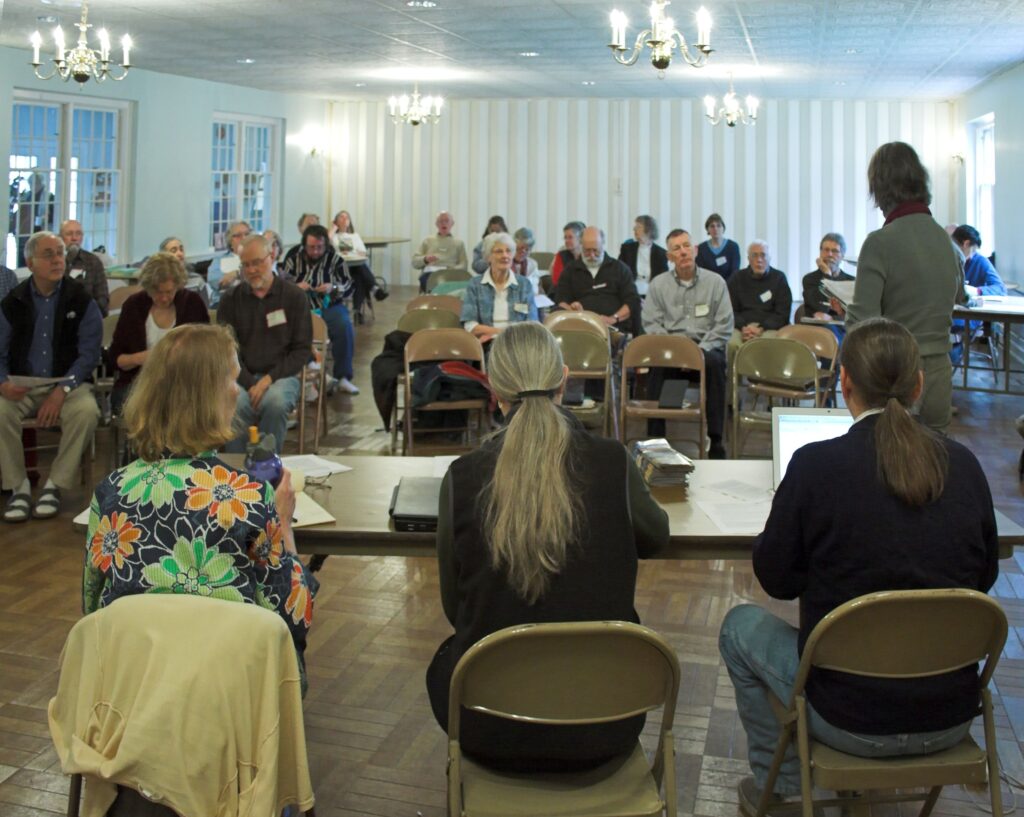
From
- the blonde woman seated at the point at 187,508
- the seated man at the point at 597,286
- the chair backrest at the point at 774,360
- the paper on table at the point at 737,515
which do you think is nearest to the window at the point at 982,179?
the seated man at the point at 597,286

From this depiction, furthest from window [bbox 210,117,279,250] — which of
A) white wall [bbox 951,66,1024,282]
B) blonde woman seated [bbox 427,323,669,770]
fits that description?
blonde woman seated [bbox 427,323,669,770]

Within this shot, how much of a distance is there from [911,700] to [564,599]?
2.44 feet

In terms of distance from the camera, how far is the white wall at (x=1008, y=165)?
12.4m

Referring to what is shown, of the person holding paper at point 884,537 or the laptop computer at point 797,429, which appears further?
the laptop computer at point 797,429

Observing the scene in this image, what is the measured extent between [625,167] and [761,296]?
1008 cm

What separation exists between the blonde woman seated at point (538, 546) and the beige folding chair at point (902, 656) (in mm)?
388

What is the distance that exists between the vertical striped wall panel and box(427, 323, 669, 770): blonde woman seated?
16263 mm

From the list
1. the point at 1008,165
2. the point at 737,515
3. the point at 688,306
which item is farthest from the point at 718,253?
the point at 737,515

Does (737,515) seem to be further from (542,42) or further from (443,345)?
(542,42)

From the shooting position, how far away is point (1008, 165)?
12.9 metres

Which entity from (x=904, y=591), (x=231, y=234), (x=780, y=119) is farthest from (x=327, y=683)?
(x=780, y=119)

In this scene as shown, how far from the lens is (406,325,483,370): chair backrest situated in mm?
6473

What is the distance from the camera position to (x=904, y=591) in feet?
6.86

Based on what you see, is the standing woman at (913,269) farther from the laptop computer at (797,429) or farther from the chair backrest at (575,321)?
the chair backrest at (575,321)
